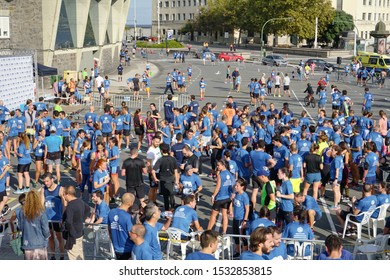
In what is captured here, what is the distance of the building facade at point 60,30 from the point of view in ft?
120

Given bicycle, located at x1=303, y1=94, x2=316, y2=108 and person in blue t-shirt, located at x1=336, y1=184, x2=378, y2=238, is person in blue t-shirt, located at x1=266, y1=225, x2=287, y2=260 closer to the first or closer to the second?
person in blue t-shirt, located at x1=336, y1=184, x2=378, y2=238

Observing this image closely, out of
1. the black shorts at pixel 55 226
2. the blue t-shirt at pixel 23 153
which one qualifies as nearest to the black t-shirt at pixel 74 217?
the black shorts at pixel 55 226

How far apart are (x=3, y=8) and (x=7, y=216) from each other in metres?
28.2

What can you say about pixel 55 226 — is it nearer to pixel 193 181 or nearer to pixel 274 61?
pixel 193 181

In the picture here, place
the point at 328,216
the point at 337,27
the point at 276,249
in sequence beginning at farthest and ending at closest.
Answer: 1. the point at 337,27
2. the point at 328,216
3. the point at 276,249

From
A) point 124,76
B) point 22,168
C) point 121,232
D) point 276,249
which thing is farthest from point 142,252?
point 124,76

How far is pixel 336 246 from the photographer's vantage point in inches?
263

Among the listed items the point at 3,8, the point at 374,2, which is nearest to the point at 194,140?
the point at 3,8

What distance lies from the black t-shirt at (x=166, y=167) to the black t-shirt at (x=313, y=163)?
3.19 meters

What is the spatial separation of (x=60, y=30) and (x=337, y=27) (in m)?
62.5

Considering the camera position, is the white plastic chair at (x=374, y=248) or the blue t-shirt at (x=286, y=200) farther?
the blue t-shirt at (x=286, y=200)

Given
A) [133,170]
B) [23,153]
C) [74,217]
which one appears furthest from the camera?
[23,153]

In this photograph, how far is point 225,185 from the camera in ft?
35.3

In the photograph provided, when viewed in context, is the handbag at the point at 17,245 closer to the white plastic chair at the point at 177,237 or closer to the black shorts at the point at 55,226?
the black shorts at the point at 55,226
